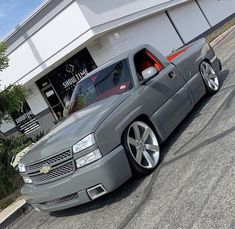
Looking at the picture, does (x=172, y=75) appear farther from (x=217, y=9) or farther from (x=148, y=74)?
(x=217, y=9)

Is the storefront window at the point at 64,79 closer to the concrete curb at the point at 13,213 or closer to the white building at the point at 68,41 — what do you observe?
the white building at the point at 68,41

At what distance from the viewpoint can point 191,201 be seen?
4652mm

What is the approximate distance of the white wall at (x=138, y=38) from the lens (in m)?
20.8

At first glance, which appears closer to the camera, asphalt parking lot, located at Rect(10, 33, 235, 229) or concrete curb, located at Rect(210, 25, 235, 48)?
asphalt parking lot, located at Rect(10, 33, 235, 229)

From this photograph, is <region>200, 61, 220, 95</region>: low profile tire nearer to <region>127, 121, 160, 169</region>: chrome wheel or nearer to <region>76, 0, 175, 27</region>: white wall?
<region>127, 121, 160, 169</region>: chrome wheel

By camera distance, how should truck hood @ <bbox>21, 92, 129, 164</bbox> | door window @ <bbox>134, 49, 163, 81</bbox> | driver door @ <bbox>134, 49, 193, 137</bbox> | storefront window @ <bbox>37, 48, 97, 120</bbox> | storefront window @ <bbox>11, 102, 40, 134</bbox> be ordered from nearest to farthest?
truck hood @ <bbox>21, 92, 129, 164</bbox> → driver door @ <bbox>134, 49, 193, 137</bbox> → door window @ <bbox>134, 49, 163, 81</bbox> → storefront window @ <bbox>37, 48, 97, 120</bbox> → storefront window @ <bbox>11, 102, 40, 134</bbox>

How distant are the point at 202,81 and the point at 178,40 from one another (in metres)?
17.5

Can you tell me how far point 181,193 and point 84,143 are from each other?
131 cm

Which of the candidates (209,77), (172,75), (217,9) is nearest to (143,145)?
(172,75)

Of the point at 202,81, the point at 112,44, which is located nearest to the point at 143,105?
the point at 202,81

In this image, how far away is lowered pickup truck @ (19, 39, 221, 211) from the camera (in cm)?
543

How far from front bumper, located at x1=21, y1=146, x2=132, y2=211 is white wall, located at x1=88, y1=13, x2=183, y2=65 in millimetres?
15471

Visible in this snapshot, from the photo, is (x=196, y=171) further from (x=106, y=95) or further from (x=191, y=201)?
(x=106, y=95)

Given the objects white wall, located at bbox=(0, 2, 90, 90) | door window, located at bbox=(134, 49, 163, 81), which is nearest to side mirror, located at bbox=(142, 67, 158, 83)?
door window, located at bbox=(134, 49, 163, 81)
